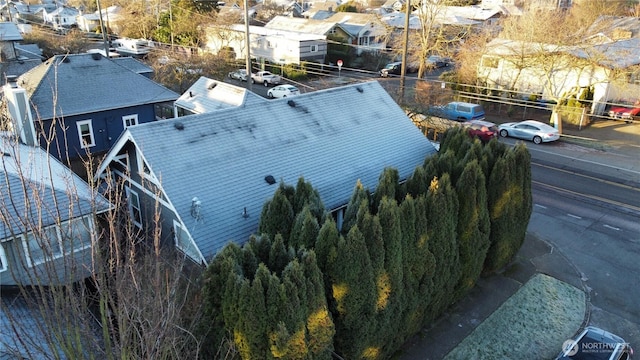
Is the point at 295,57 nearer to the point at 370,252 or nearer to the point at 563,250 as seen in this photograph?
the point at 563,250

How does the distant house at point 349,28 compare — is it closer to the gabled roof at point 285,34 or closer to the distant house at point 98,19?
the gabled roof at point 285,34

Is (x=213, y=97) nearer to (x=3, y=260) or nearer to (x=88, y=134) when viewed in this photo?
(x=88, y=134)

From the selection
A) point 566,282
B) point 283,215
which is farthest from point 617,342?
point 283,215

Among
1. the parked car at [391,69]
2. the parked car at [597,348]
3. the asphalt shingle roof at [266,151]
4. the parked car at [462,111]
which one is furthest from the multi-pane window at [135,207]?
the parked car at [391,69]

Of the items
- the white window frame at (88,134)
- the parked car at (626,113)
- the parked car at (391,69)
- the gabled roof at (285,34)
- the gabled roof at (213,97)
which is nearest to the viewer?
the gabled roof at (213,97)

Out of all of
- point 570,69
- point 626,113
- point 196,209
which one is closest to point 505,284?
point 196,209
